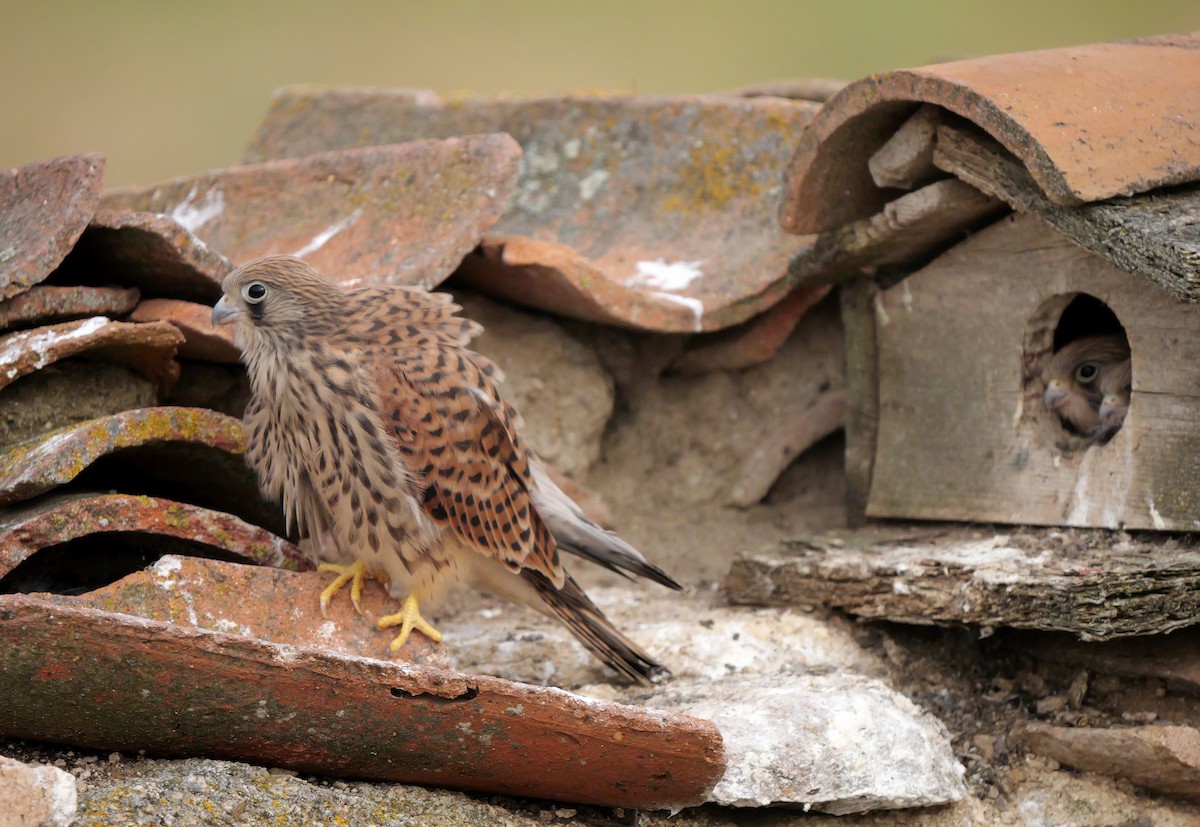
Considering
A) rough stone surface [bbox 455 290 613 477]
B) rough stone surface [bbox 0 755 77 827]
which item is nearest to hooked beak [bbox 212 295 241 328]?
rough stone surface [bbox 455 290 613 477]

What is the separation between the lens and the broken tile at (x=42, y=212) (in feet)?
8.60

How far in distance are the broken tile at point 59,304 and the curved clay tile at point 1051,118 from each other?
1.66 m

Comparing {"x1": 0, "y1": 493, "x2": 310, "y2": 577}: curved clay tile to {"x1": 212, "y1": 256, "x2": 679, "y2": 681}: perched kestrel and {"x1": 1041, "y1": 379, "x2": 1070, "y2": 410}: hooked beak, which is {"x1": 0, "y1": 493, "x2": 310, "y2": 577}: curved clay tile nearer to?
{"x1": 212, "y1": 256, "x2": 679, "y2": 681}: perched kestrel

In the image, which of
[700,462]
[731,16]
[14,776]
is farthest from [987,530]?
[731,16]

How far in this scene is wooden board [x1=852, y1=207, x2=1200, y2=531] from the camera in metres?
3.00

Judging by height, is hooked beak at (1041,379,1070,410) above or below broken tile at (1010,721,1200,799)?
above

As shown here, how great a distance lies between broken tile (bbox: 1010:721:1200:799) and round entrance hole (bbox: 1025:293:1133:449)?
746mm

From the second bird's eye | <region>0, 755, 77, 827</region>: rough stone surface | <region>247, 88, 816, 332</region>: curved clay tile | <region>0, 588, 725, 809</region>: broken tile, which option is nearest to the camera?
<region>0, 755, 77, 827</region>: rough stone surface

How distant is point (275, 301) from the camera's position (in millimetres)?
2875

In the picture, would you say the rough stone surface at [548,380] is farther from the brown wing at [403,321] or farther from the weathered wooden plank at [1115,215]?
the weathered wooden plank at [1115,215]

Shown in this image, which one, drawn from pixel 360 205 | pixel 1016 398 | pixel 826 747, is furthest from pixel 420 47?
pixel 826 747

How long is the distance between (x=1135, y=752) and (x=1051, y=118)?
4.47 ft

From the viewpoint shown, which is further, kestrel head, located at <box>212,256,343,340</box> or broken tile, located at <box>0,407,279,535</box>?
kestrel head, located at <box>212,256,343,340</box>

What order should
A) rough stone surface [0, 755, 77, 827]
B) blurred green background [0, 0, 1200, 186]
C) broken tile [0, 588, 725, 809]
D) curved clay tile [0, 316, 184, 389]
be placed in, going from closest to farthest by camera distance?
rough stone surface [0, 755, 77, 827] → broken tile [0, 588, 725, 809] → curved clay tile [0, 316, 184, 389] → blurred green background [0, 0, 1200, 186]
